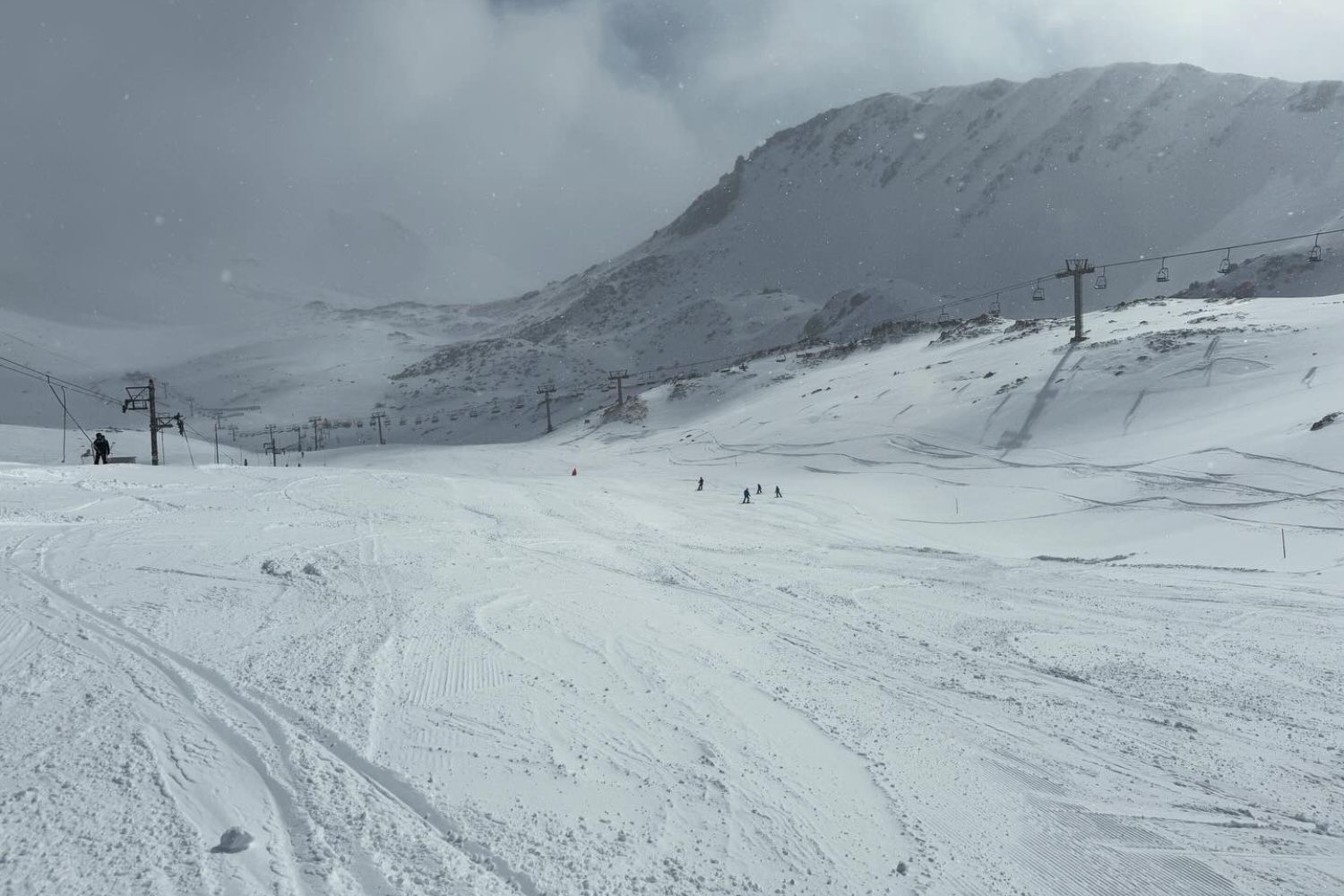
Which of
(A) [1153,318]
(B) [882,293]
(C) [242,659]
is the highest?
(B) [882,293]

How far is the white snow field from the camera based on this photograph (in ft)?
15.3

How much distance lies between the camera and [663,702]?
7238 millimetres

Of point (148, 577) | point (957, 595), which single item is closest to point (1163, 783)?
point (957, 595)

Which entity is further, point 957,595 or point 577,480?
point 577,480

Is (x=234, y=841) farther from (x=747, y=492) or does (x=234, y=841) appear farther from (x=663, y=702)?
(x=747, y=492)

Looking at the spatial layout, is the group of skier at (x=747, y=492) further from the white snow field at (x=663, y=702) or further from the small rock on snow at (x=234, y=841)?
the small rock on snow at (x=234, y=841)

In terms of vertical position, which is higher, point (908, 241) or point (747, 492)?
point (908, 241)

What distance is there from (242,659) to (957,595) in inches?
415

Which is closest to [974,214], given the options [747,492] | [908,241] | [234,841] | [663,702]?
→ [908,241]

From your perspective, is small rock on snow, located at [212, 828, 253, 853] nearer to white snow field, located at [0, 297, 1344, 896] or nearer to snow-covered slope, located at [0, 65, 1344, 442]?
white snow field, located at [0, 297, 1344, 896]

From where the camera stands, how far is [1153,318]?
41.6 m

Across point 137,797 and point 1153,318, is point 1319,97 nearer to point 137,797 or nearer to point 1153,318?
point 1153,318

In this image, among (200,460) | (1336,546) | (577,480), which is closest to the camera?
(1336,546)

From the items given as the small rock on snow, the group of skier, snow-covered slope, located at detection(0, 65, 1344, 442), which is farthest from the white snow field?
snow-covered slope, located at detection(0, 65, 1344, 442)
